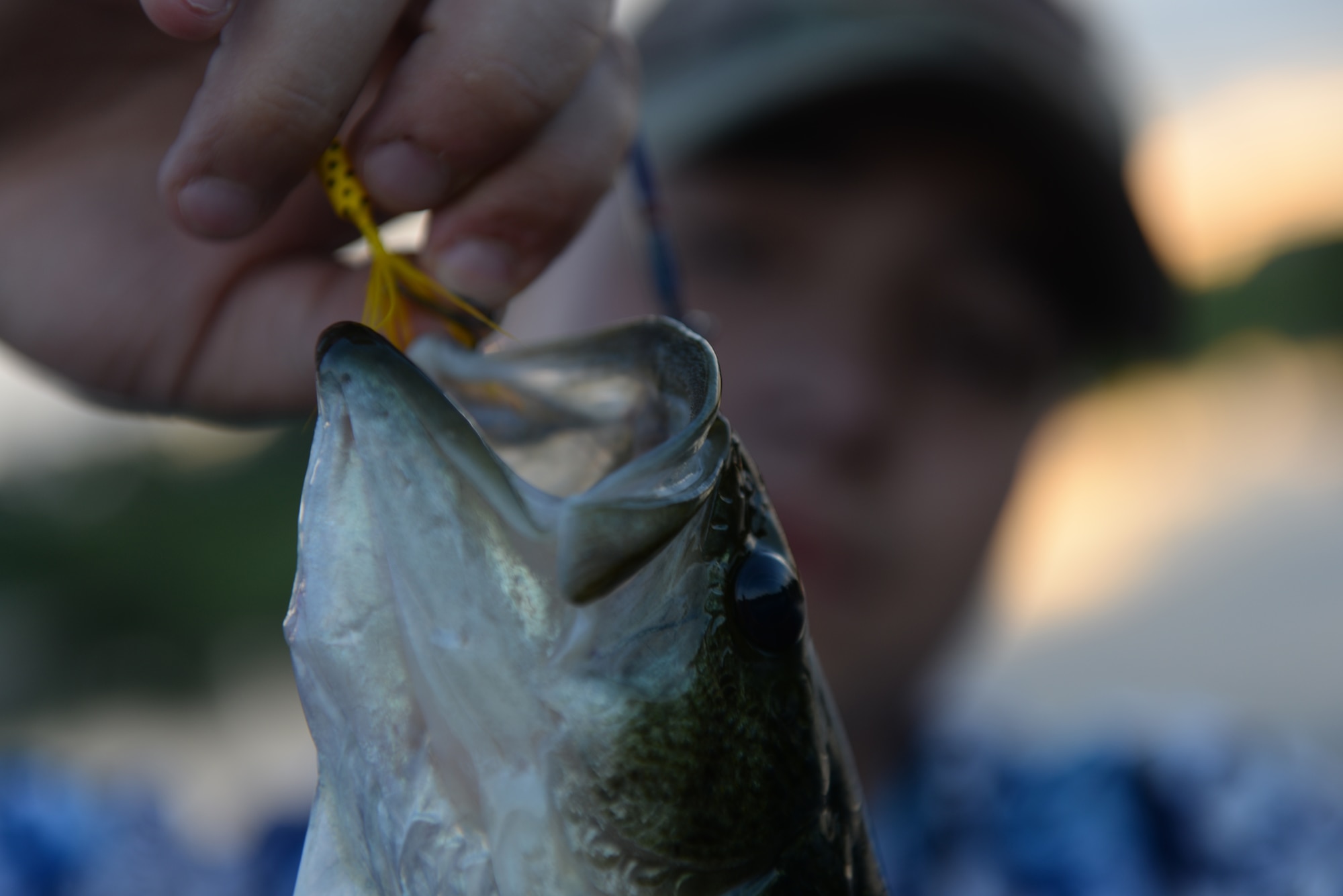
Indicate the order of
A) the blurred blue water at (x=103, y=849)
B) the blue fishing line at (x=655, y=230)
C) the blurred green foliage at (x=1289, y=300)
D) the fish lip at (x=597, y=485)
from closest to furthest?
the fish lip at (x=597, y=485)
the blue fishing line at (x=655, y=230)
the blurred blue water at (x=103, y=849)
the blurred green foliage at (x=1289, y=300)

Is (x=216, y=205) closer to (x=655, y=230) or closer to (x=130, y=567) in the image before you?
(x=655, y=230)

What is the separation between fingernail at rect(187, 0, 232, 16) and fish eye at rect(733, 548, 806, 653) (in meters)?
0.50

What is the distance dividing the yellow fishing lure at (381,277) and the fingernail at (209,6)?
0.12 meters

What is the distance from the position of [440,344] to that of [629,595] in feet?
0.90

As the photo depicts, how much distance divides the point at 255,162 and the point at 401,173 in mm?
98

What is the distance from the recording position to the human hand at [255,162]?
Result: 0.68m

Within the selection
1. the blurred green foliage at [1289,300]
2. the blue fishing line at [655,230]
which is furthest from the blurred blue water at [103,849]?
the blurred green foliage at [1289,300]

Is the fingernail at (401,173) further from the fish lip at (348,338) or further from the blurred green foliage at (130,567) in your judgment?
the blurred green foliage at (130,567)

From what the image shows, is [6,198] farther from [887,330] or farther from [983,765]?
[983,765]

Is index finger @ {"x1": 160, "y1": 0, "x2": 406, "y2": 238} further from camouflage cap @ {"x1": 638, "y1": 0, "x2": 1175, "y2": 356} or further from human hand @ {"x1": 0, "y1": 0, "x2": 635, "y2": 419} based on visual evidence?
camouflage cap @ {"x1": 638, "y1": 0, "x2": 1175, "y2": 356}

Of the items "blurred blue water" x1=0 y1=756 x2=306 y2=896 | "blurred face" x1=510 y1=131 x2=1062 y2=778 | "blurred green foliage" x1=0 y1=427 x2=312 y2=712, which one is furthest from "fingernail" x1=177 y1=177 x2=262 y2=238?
"blurred green foliage" x1=0 y1=427 x2=312 y2=712

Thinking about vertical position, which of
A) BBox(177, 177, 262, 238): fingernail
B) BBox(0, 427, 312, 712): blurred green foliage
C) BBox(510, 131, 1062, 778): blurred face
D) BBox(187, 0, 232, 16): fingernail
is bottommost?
BBox(0, 427, 312, 712): blurred green foliage

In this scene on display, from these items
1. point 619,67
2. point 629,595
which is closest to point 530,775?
point 629,595

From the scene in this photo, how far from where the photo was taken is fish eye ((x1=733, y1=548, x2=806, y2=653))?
65cm
